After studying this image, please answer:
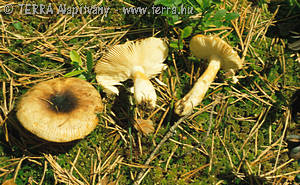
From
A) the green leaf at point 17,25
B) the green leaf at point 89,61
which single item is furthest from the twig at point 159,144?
the green leaf at point 17,25

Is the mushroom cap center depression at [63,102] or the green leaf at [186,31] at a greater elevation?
the green leaf at [186,31]

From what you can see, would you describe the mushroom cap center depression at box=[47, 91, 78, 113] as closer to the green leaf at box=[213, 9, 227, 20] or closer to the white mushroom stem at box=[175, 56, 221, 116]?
the white mushroom stem at box=[175, 56, 221, 116]

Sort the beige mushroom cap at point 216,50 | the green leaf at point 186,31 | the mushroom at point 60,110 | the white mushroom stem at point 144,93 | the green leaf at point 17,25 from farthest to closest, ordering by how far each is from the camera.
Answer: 1. the green leaf at point 17,25
2. the green leaf at point 186,31
3. the white mushroom stem at point 144,93
4. the beige mushroom cap at point 216,50
5. the mushroom at point 60,110

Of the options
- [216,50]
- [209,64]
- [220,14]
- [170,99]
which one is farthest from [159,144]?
[220,14]

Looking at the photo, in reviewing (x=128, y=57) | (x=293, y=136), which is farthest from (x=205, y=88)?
(x=293, y=136)

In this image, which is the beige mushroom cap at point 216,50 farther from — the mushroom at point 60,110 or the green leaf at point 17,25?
the green leaf at point 17,25

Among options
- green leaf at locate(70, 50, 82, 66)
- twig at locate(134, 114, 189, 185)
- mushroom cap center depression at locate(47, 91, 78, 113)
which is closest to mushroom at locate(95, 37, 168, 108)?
green leaf at locate(70, 50, 82, 66)

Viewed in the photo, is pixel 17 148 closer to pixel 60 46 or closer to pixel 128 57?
pixel 60 46
